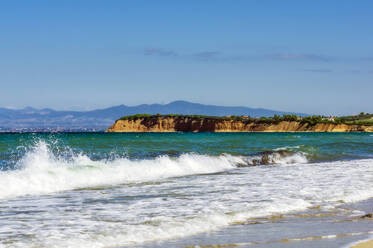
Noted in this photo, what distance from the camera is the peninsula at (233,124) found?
145m

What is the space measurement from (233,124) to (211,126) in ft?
21.8

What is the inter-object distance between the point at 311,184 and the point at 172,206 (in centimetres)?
555

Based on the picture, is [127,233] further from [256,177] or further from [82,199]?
[256,177]

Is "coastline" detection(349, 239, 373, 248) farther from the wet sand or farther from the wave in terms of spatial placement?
the wave

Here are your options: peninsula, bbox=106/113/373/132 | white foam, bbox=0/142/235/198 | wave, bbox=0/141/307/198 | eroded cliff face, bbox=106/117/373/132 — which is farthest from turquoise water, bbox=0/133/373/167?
peninsula, bbox=106/113/373/132

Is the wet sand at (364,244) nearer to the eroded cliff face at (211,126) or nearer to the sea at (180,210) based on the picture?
the sea at (180,210)

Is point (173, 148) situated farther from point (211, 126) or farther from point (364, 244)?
point (211, 126)

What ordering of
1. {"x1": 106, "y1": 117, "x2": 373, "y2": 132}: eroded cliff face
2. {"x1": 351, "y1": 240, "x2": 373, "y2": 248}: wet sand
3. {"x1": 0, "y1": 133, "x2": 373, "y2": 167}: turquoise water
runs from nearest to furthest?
{"x1": 351, "y1": 240, "x2": 373, "y2": 248}: wet sand → {"x1": 0, "y1": 133, "x2": 373, "y2": 167}: turquoise water → {"x1": 106, "y1": 117, "x2": 373, "y2": 132}: eroded cliff face

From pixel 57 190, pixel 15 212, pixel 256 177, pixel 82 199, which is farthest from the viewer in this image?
pixel 256 177

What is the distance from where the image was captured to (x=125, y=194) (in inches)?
481

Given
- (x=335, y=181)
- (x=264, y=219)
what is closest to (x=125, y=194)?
(x=264, y=219)

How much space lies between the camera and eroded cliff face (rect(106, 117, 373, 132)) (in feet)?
474

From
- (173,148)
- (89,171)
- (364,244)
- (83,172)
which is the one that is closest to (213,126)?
(173,148)

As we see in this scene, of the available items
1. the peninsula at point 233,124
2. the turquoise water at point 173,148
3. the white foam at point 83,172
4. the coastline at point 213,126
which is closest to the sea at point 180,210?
the white foam at point 83,172
